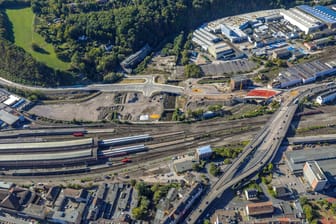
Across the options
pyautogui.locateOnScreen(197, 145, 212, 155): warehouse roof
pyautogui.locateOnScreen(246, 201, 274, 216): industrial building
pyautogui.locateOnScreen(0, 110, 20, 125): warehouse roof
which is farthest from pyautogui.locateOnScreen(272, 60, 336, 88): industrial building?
pyautogui.locateOnScreen(0, 110, 20, 125): warehouse roof

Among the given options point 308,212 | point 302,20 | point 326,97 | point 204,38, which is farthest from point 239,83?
point 302,20

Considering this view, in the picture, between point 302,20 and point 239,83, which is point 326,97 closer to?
point 239,83

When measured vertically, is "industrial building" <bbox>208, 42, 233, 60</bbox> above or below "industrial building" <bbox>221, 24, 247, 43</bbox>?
below

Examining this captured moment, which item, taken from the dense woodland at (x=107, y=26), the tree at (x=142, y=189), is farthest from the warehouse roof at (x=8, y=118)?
the tree at (x=142, y=189)

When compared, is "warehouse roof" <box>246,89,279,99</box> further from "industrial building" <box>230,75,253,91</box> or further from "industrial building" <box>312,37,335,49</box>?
"industrial building" <box>312,37,335,49</box>

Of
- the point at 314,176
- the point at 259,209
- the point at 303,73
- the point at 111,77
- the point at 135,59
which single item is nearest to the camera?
the point at 259,209
